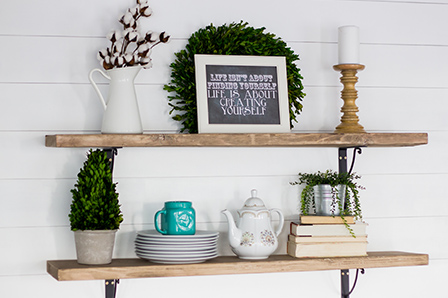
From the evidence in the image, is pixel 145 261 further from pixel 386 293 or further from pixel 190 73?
pixel 386 293

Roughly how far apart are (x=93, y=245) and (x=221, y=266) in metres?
0.32

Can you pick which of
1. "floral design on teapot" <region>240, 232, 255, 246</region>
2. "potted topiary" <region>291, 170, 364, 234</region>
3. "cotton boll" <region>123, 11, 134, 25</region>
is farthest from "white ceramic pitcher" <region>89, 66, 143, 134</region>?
"potted topiary" <region>291, 170, 364, 234</region>

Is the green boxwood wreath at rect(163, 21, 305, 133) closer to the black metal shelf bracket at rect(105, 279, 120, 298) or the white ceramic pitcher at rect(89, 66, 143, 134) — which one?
the white ceramic pitcher at rect(89, 66, 143, 134)

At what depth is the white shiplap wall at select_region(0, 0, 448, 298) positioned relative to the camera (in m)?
1.58

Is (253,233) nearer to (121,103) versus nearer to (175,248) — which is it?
(175,248)

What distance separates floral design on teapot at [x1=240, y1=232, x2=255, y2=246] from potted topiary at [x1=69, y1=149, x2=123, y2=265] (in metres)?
0.32

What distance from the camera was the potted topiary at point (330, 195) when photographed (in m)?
1.61

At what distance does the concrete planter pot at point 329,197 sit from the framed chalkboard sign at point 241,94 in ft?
0.62

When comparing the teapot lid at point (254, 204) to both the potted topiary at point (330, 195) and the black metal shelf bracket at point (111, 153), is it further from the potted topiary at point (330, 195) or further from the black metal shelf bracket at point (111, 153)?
the black metal shelf bracket at point (111, 153)

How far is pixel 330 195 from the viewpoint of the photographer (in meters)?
1.61

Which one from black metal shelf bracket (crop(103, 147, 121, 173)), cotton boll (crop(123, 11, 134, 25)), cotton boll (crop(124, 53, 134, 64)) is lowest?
black metal shelf bracket (crop(103, 147, 121, 173))

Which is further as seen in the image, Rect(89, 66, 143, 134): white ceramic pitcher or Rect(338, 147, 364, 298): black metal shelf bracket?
Rect(338, 147, 364, 298): black metal shelf bracket

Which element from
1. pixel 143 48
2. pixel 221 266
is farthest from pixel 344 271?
pixel 143 48

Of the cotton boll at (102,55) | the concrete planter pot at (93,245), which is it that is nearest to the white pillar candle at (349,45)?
the cotton boll at (102,55)
